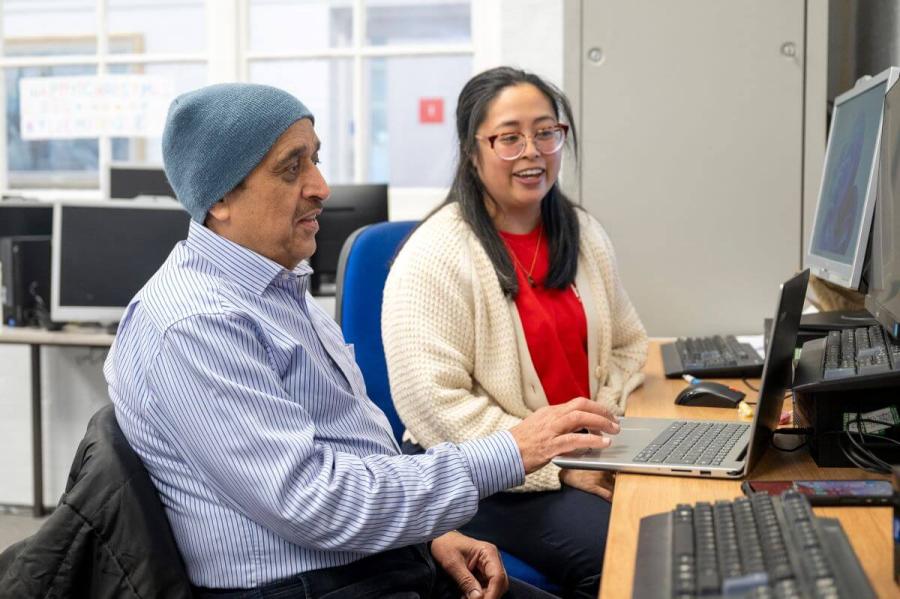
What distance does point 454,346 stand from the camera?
1953 mm

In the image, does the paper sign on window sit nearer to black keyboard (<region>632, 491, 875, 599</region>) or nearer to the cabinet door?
the cabinet door

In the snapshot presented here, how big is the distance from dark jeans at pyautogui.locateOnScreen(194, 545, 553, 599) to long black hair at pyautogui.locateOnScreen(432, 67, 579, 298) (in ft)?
2.65

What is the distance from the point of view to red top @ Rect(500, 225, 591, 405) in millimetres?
2068

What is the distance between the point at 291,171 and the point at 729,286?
1.75 m

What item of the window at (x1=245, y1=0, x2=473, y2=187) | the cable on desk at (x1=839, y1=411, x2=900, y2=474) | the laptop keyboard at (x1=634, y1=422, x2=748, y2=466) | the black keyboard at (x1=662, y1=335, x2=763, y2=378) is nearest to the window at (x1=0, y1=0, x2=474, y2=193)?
the window at (x1=245, y1=0, x2=473, y2=187)

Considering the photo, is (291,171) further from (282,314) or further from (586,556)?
(586,556)

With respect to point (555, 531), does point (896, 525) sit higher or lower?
higher

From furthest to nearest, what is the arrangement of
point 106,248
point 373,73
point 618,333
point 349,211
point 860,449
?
1. point 373,73
2. point 106,248
3. point 349,211
4. point 618,333
5. point 860,449

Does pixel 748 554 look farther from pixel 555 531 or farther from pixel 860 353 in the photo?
pixel 555 531

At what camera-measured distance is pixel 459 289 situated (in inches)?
78.0

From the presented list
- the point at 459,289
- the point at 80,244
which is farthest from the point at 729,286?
the point at 80,244

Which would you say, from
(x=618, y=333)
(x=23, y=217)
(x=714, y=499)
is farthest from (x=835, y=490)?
(x=23, y=217)

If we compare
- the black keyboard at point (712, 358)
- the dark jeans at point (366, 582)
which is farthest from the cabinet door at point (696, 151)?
the dark jeans at point (366, 582)

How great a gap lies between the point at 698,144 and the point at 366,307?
120 centimetres
